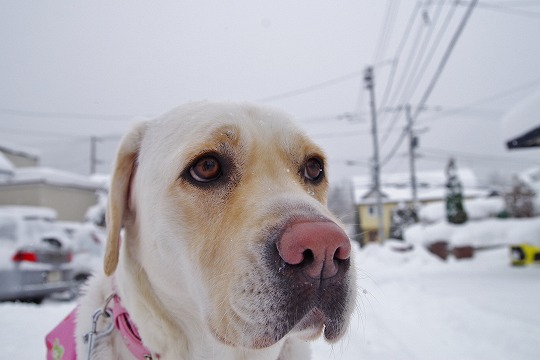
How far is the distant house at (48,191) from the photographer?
19.5 m

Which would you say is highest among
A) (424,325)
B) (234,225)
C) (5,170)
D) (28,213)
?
(5,170)

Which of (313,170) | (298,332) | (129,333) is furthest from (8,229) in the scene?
(298,332)

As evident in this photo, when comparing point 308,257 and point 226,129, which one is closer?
point 308,257

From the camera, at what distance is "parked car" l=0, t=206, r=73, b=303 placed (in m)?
6.35

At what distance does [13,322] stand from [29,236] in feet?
8.59

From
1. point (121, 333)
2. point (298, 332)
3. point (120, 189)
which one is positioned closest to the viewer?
point (298, 332)

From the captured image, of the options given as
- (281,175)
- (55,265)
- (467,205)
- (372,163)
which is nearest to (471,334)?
(281,175)

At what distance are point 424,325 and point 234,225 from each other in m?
4.17

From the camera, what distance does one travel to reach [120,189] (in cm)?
225

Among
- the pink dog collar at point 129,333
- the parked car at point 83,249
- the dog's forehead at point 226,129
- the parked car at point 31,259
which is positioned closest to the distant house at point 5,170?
the parked car at point 83,249

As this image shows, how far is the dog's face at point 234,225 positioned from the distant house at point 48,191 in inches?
811

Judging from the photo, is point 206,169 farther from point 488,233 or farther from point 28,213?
point 488,233

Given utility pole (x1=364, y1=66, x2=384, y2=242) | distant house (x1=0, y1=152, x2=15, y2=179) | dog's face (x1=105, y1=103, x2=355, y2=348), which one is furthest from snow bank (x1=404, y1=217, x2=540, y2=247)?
distant house (x1=0, y1=152, x2=15, y2=179)

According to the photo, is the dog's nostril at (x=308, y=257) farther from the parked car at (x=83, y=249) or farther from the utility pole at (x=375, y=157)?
the utility pole at (x=375, y=157)
